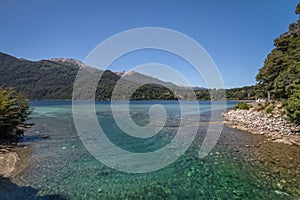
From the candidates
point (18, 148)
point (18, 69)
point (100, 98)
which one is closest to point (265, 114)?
point (18, 148)

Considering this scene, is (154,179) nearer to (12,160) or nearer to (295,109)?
(12,160)

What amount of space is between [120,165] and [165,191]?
3471 mm

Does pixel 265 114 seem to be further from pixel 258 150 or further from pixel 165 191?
pixel 165 191

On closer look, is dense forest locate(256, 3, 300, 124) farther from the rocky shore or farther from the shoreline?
the shoreline

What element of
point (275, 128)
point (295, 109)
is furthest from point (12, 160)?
point (275, 128)

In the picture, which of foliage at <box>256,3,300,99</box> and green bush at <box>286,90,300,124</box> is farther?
foliage at <box>256,3,300,99</box>

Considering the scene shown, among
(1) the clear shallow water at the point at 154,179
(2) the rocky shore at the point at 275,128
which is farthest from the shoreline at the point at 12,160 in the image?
(2) the rocky shore at the point at 275,128

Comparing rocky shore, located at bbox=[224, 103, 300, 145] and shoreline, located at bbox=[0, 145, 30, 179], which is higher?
rocky shore, located at bbox=[224, 103, 300, 145]

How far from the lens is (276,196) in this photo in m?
6.12

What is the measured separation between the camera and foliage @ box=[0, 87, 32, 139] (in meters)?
12.1

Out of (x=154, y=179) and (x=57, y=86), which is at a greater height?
(x=57, y=86)

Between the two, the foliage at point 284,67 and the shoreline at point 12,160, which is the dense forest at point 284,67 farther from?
the shoreline at point 12,160

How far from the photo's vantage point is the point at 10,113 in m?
12.5

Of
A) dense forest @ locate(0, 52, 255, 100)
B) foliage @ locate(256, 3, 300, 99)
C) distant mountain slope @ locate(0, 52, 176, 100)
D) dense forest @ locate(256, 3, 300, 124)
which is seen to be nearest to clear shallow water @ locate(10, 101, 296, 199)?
dense forest @ locate(256, 3, 300, 124)
